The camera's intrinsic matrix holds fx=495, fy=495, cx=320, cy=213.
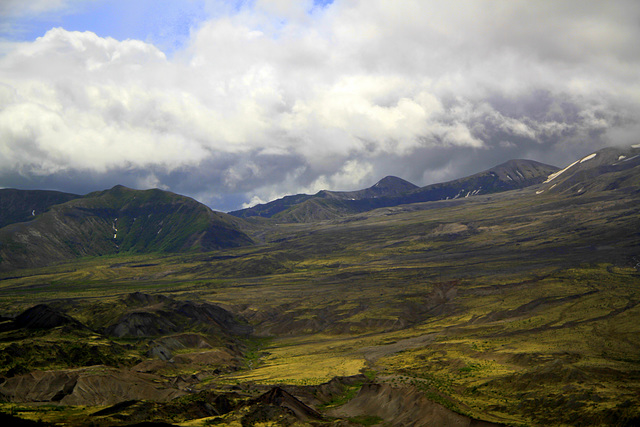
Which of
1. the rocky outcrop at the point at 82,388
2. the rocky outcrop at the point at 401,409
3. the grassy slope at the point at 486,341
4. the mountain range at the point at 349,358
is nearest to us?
the rocky outcrop at the point at 401,409

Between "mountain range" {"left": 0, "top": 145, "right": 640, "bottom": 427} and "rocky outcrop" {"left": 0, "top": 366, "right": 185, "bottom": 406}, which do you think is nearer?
"mountain range" {"left": 0, "top": 145, "right": 640, "bottom": 427}

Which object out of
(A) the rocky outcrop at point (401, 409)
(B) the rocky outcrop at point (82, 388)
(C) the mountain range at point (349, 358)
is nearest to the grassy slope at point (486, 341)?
(C) the mountain range at point (349, 358)

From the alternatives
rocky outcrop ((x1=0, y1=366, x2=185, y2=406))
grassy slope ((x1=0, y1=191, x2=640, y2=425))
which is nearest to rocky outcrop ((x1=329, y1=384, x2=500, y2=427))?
grassy slope ((x1=0, y1=191, x2=640, y2=425))

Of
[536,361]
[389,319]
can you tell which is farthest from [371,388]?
[389,319]

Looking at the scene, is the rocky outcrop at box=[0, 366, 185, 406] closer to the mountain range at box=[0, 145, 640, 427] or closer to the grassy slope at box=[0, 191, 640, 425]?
the mountain range at box=[0, 145, 640, 427]

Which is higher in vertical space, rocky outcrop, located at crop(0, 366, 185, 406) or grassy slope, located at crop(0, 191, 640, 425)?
rocky outcrop, located at crop(0, 366, 185, 406)

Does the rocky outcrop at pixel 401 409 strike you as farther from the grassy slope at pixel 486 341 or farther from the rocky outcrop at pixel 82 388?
the rocky outcrop at pixel 82 388

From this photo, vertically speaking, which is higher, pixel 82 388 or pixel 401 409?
pixel 82 388

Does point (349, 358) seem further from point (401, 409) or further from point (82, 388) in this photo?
point (82, 388)

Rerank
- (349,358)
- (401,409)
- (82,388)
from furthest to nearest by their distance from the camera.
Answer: (349,358), (82,388), (401,409)

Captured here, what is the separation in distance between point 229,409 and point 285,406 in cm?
893

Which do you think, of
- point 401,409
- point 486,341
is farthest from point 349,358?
point 401,409

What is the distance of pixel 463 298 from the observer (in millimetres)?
173000

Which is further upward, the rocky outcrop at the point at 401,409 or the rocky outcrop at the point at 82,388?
the rocky outcrop at the point at 82,388
